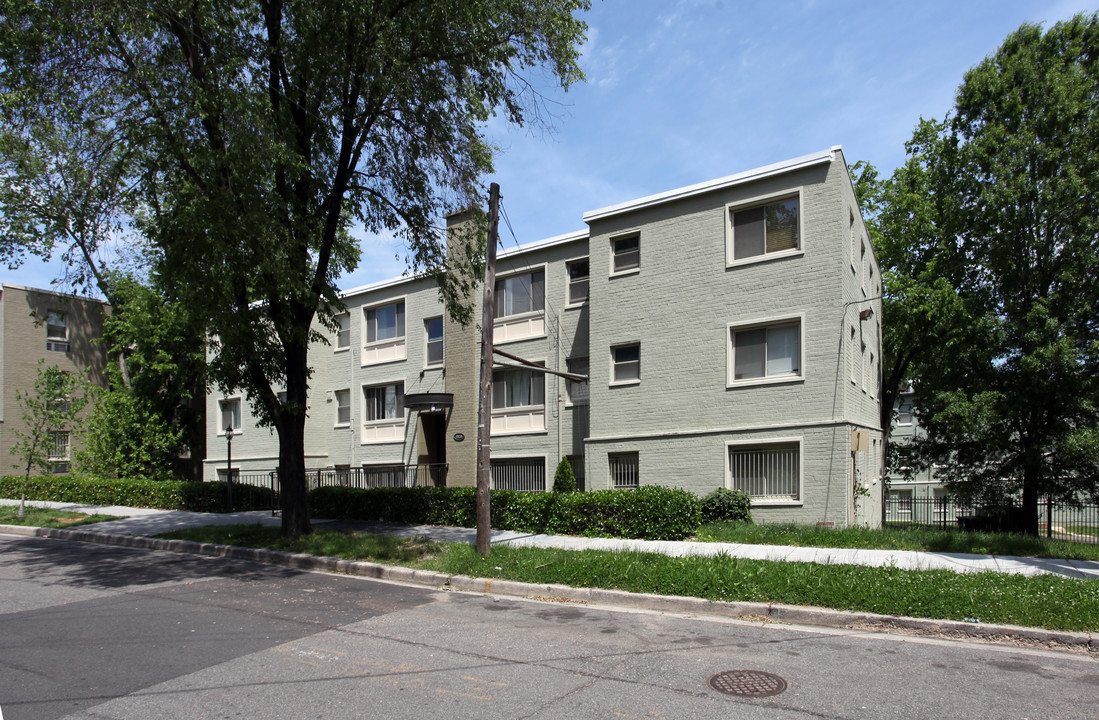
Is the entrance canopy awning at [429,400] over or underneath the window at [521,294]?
underneath

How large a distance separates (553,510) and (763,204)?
917cm

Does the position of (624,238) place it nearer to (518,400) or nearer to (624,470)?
(624,470)

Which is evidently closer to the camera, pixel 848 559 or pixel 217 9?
pixel 848 559

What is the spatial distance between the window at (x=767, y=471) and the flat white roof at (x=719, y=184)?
6.52 metres

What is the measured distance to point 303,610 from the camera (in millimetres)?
8617

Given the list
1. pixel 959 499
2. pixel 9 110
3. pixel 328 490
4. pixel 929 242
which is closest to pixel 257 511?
pixel 328 490

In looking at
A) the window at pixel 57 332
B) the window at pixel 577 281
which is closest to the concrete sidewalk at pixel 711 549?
the window at pixel 577 281

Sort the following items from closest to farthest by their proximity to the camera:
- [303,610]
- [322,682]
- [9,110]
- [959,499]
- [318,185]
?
[322,682] < [303,610] < [9,110] < [318,185] < [959,499]

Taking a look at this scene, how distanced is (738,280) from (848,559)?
8.42 m

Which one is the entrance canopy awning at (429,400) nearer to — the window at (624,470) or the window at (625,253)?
the window at (624,470)

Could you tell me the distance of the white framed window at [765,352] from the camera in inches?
675

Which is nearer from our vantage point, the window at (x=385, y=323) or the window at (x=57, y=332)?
the window at (x=385, y=323)

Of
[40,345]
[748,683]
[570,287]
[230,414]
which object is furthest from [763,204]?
[40,345]

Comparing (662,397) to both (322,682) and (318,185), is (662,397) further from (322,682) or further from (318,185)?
(322,682)
